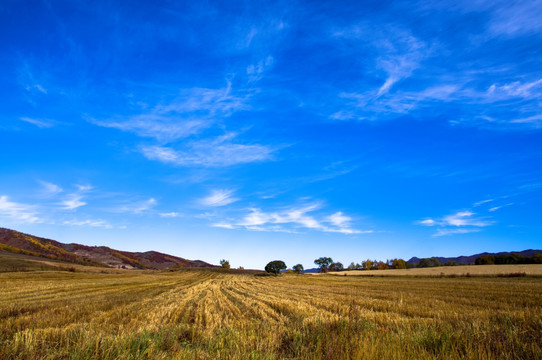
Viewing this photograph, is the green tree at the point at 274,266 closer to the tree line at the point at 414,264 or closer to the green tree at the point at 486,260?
the tree line at the point at 414,264

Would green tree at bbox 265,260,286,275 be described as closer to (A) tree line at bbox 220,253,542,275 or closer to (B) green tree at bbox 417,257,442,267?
(A) tree line at bbox 220,253,542,275

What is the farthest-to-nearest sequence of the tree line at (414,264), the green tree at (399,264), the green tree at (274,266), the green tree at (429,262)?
the green tree at (399,264), the green tree at (429,262), the green tree at (274,266), the tree line at (414,264)

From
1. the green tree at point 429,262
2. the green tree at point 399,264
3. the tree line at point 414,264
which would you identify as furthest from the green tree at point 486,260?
the green tree at point 399,264

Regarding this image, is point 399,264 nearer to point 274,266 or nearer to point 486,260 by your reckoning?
point 486,260

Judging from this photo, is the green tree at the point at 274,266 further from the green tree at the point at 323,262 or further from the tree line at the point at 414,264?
the green tree at the point at 323,262

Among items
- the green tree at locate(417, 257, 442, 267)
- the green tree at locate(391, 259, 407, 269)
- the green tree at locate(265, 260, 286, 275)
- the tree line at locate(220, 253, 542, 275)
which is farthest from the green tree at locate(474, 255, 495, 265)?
the green tree at locate(265, 260, 286, 275)

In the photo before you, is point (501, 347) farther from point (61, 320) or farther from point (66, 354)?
point (61, 320)

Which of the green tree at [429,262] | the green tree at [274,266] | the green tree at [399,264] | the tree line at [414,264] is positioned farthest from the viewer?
the green tree at [399,264]

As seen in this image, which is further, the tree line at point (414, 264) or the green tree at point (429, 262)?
the green tree at point (429, 262)

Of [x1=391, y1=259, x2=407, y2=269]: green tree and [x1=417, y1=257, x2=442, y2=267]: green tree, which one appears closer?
[x1=417, y1=257, x2=442, y2=267]: green tree

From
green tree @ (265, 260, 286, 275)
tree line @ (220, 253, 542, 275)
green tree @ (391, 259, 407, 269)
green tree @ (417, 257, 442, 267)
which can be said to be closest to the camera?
tree line @ (220, 253, 542, 275)

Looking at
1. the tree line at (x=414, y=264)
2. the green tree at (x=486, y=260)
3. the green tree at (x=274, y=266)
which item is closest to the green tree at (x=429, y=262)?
the tree line at (x=414, y=264)

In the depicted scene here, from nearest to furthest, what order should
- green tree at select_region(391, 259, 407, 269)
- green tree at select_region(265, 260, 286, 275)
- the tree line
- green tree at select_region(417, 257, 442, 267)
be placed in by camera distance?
1. the tree line
2. green tree at select_region(265, 260, 286, 275)
3. green tree at select_region(417, 257, 442, 267)
4. green tree at select_region(391, 259, 407, 269)

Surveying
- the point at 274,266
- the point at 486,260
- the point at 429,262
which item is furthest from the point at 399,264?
the point at 274,266
